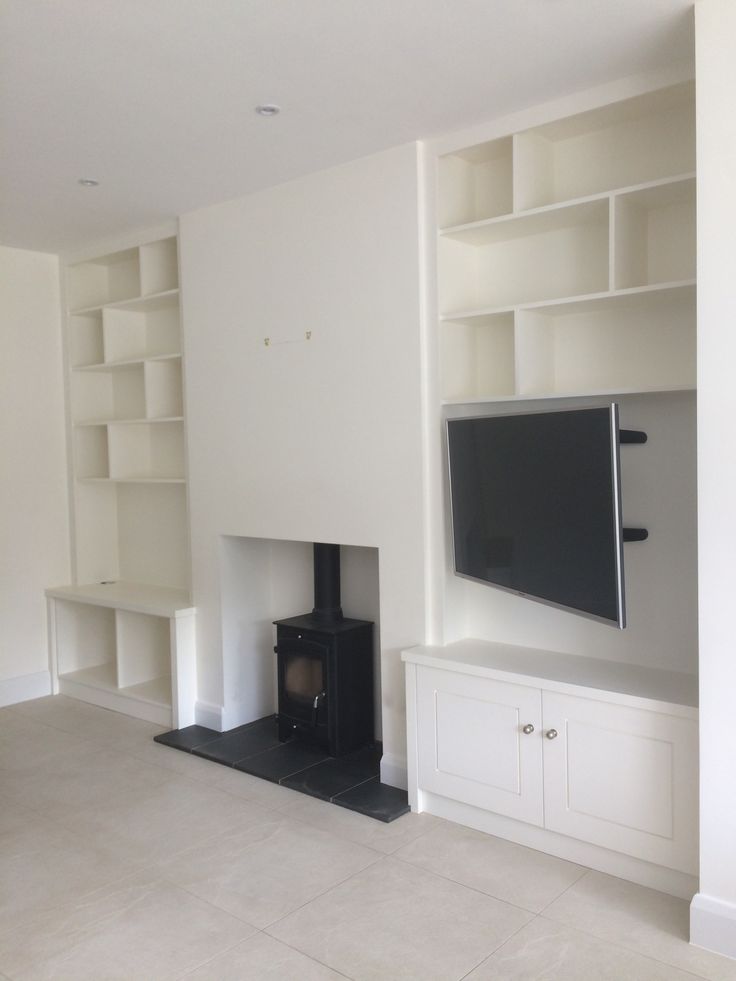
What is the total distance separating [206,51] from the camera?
2.52 meters

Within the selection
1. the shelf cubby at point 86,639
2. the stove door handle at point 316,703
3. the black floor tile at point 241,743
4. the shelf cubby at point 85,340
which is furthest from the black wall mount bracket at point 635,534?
the shelf cubby at point 85,340

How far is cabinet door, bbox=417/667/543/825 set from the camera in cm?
295

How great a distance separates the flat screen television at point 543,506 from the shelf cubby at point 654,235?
57 centimetres

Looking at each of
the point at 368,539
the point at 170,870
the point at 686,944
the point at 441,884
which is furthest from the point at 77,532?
the point at 686,944

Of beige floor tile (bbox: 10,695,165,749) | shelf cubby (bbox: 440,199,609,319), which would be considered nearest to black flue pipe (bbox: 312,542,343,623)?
beige floor tile (bbox: 10,695,165,749)

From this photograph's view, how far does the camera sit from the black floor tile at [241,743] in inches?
153

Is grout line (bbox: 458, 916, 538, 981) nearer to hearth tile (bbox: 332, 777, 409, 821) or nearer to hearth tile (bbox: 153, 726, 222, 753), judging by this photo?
hearth tile (bbox: 332, 777, 409, 821)

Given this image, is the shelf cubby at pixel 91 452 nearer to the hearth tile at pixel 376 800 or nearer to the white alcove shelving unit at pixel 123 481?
the white alcove shelving unit at pixel 123 481

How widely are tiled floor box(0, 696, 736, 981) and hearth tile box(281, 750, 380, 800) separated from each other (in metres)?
0.09

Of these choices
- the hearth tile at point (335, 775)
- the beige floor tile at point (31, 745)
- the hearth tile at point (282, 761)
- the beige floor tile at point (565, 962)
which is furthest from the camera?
the beige floor tile at point (31, 745)

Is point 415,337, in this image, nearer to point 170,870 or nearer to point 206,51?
point 206,51

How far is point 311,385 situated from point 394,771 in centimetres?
164

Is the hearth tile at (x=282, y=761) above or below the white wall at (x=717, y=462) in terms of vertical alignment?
below

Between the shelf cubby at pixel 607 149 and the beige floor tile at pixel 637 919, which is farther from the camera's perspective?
the shelf cubby at pixel 607 149
